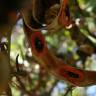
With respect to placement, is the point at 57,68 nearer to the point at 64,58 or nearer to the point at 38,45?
the point at 38,45

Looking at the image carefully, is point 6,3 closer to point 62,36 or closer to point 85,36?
point 85,36

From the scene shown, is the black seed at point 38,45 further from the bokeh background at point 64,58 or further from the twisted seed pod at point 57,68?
the bokeh background at point 64,58

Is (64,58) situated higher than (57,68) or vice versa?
(57,68)

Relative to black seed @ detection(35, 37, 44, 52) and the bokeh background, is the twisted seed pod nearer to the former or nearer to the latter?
black seed @ detection(35, 37, 44, 52)

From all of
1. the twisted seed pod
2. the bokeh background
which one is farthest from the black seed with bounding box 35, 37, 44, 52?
the bokeh background

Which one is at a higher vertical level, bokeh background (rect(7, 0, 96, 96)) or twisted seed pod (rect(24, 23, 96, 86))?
twisted seed pod (rect(24, 23, 96, 86))

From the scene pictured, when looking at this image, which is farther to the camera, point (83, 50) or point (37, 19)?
point (83, 50)

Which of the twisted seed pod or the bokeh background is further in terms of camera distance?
the bokeh background

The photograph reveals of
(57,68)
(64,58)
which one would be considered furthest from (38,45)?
(64,58)

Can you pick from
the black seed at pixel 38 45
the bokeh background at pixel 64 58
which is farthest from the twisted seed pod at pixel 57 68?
the bokeh background at pixel 64 58

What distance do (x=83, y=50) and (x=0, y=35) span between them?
4.79ft

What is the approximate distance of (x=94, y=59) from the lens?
1.92m

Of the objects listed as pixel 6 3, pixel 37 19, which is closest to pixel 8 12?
pixel 6 3

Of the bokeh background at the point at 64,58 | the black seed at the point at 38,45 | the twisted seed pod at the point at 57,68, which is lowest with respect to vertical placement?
the bokeh background at the point at 64,58
